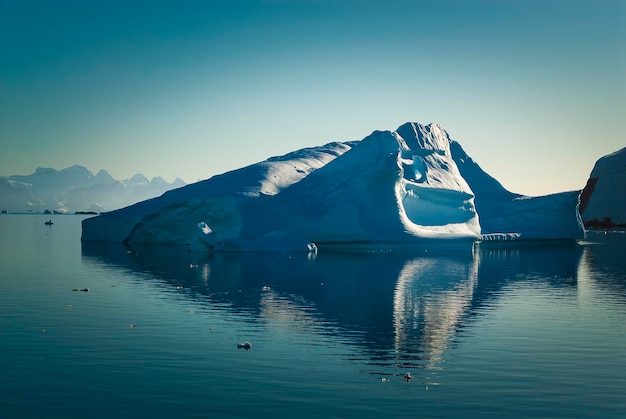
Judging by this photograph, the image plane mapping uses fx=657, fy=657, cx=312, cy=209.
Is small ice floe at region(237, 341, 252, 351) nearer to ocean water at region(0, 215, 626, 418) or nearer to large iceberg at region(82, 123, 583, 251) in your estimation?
ocean water at region(0, 215, 626, 418)

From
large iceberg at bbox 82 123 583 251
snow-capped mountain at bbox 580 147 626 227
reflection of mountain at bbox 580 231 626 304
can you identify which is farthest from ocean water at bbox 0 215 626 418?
snow-capped mountain at bbox 580 147 626 227

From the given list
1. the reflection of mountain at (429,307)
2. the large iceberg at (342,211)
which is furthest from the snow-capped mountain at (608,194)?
the reflection of mountain at (429,307)

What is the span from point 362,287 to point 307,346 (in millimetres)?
11381

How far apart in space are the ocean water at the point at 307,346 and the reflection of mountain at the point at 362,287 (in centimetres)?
10

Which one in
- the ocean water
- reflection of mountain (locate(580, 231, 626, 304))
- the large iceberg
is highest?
the large iceberg

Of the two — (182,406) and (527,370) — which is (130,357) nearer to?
(182,406)

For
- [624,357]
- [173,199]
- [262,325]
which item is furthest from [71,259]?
[624,357]

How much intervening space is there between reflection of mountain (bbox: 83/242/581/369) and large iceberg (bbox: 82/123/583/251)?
2163 millimetres

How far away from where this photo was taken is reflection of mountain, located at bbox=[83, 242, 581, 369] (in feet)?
54.5

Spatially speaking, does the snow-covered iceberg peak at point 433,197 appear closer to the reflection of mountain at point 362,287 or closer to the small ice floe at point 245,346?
the reflection of mountain at point 362,287

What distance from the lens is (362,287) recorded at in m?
26.0

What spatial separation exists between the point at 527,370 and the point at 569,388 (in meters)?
1.24

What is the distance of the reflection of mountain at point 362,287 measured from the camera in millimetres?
16625

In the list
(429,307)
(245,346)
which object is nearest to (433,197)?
(429,307)
